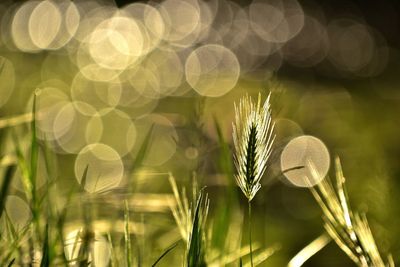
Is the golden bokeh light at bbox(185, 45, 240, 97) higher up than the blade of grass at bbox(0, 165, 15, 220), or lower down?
higher up

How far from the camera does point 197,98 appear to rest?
2285 millimetres

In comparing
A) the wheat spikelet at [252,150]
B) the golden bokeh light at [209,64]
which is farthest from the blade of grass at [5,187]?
the golden bokeh light at [209,64]

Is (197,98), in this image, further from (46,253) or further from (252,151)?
(46,253)

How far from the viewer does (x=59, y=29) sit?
23391 millimetres

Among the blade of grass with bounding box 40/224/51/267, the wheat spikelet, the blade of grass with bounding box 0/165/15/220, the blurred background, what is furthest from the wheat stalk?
the blade of grass with bounding box 0/165/15/220

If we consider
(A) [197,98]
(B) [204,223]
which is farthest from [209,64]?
(B) [204,223]

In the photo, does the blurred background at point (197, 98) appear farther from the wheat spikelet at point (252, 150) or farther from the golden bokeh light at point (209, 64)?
the wheat spikelet at point (252, 150)

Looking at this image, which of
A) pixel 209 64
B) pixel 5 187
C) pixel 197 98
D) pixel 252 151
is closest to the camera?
pixel 252 151

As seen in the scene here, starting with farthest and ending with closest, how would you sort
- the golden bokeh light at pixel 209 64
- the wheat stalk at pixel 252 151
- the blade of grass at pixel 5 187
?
the golden bokeh light at pixel 209 64 < the blade of grass at pixel 5 187 < the wheat stalk at pixel 252 151

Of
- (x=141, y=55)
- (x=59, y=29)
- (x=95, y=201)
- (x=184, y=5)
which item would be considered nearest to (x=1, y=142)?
(x=95, y=201)

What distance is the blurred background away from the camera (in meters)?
2.70

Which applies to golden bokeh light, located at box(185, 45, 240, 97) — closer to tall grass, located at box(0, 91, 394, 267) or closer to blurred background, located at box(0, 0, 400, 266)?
blurred background, located at box(0, 0, 400, 266)

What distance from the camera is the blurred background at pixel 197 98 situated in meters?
2.70

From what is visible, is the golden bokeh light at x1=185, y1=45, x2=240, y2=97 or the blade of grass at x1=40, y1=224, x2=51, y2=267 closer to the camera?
the blade of grass at x1=40, y1=224, x2=51, y2=267
